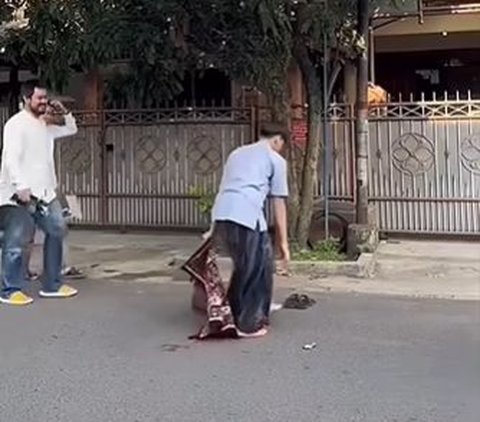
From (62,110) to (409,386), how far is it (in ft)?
16.5

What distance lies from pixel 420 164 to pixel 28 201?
5795mm

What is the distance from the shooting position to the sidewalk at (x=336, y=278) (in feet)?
29.6

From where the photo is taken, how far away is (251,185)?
690 centimetres

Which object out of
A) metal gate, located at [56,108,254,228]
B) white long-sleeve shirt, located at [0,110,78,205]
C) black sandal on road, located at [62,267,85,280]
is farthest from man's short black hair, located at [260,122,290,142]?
metal gate, located at [56,108,254,228]

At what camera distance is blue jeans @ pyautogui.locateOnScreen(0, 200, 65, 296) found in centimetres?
832

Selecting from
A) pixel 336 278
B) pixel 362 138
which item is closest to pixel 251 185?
pixel 336 278

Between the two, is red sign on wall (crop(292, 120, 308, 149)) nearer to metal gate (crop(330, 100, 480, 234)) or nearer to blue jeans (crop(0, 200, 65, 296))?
metal gate (crop(330, 100, 480, 234))

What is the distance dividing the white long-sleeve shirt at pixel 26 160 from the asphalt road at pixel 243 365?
3.55ft

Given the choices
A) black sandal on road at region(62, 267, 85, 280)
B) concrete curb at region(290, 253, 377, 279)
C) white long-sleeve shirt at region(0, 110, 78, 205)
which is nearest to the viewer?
white long-sleeve shirt at region(0, 110, 78, 205)

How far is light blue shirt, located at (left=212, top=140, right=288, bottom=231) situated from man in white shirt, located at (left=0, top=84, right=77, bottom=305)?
6.95ft

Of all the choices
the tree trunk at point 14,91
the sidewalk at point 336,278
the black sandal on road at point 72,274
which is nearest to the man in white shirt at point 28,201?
the black sandal on road at point 72,274

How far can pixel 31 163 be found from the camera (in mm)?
8320

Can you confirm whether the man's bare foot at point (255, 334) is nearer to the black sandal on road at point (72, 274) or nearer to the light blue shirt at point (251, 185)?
the light blue shirt at point (251, 185)

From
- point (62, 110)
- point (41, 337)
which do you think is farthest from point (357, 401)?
point (62, 110)
